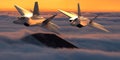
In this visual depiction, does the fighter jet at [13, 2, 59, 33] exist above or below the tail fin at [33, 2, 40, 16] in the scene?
below

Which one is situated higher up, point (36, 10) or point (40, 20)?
point (36, 10)

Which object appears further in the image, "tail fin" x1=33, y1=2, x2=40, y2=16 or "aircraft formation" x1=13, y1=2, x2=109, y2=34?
"tail fin" x1=33, y1=2, x2=40, y2=16

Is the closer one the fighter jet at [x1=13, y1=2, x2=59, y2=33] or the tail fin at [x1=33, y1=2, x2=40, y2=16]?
the fighter jet at [x1=13, y1=2, x2=59, y2=33]

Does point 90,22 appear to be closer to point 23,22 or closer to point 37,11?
point 37,11

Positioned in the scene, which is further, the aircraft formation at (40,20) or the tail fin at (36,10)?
the tail fin at (36,10)

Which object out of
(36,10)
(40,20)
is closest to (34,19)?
(40,20)

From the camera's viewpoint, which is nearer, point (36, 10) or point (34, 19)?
point (34, 19)

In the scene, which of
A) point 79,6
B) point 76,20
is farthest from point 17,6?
point 76,20

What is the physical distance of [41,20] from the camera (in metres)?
111

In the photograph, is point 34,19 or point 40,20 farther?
point 40,20

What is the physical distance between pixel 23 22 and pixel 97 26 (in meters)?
37.7

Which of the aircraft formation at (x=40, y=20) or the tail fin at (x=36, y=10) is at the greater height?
the tail fin at (x=36, y=10)

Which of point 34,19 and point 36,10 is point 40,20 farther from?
point 36,10

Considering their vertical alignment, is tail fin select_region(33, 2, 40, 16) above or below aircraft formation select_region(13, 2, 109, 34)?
above
